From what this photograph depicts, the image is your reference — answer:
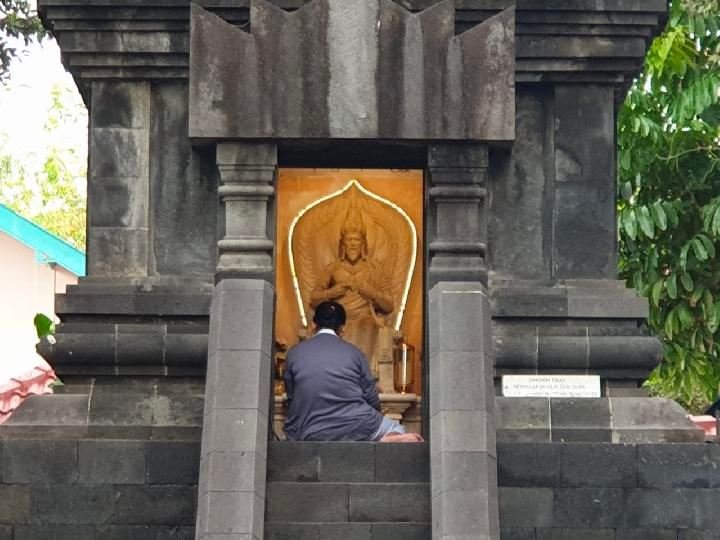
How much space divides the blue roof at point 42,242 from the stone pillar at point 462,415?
15149 millimetres

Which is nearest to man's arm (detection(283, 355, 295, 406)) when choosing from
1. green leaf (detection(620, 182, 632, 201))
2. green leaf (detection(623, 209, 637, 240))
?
green leaf (detection(623, 209, 637, 240))

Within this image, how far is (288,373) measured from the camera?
14.1 m

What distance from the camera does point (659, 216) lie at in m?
19.8

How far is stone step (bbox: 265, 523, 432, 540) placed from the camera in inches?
506

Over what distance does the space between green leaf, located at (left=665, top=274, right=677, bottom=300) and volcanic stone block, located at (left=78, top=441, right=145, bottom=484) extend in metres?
8.61

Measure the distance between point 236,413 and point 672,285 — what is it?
8.75 metres

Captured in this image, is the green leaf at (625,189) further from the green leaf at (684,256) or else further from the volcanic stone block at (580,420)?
the volcanic stone block at (580,420)

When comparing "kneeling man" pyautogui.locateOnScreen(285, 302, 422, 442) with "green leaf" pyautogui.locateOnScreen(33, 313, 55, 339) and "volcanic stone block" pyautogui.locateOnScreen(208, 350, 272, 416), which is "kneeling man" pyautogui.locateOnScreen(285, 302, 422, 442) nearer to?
"volcanic stone block" pyautogui.locateOnScreen(208, 350, 272, 416)

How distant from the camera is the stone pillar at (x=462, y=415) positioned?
12484 millimetres

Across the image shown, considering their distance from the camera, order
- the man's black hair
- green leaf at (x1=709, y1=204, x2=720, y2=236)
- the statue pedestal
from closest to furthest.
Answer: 1. the man's black hair
2. the statue pedestal
3. green leaf at (x1=709, y1=204, x2=720, y2=236)

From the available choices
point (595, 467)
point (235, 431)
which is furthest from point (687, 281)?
point (235, 431)

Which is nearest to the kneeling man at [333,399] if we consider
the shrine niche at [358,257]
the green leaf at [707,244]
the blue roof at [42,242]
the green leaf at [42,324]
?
the shrine niche at [358,257]

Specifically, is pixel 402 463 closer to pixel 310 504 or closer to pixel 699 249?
pixel 310 504

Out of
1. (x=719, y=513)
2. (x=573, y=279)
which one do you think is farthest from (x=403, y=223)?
(x=719, y=513)
